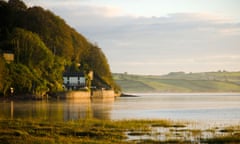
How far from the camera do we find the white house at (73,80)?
18238 centimetres

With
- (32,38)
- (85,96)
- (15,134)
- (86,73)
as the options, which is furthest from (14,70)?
(15,134)

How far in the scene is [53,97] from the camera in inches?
6235

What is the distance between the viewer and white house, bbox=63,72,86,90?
18238 cm

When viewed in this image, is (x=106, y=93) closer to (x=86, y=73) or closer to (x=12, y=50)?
(x=86, y=73)

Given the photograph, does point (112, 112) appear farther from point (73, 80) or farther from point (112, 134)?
point (73, 80)

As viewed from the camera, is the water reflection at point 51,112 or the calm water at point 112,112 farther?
the calm water at point 112,112

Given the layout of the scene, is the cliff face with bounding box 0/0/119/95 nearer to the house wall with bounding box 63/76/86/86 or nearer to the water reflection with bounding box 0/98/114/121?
the house wall with bounding box 63/76/86/86

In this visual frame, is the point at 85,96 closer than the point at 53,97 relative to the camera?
No

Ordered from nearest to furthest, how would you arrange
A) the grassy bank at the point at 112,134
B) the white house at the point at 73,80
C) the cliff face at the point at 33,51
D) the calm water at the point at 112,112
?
the grassy bank at the point at 112,134 < the calm water at the point at 112,112 < the cliff face at the point at 33,51 < the white house at the point at 73,80

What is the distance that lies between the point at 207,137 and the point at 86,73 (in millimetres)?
156642

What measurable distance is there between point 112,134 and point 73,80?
142677 mm

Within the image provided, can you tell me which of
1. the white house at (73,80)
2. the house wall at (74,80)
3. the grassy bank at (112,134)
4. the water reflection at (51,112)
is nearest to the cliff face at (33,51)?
the white house at (73,80)

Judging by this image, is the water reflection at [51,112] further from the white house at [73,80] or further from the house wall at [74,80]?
the house wall at [74,80]

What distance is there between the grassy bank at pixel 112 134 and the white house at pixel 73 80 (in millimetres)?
131184
